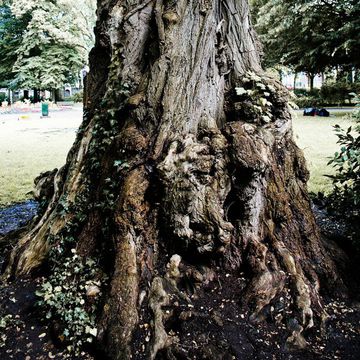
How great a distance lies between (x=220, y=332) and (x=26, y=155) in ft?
37.6

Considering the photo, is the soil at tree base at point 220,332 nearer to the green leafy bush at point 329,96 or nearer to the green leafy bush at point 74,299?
the green leafy bush at point 74,299

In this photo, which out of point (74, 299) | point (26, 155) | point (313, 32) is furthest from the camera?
point (313, 32)

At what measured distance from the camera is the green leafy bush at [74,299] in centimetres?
288

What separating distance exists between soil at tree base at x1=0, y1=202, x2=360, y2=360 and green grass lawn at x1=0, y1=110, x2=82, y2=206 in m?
4.27

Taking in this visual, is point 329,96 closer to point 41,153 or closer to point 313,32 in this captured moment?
point 313,32

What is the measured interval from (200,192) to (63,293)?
144 cm

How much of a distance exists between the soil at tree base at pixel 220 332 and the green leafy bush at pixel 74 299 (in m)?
0.11

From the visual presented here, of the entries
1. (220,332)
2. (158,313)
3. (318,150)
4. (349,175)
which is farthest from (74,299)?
(318,150)

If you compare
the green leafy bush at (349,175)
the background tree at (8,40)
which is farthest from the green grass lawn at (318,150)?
the background tree at (8,40)

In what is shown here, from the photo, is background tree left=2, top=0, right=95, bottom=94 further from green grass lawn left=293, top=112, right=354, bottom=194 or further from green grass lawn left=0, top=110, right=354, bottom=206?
green grass lawn left=293, top=112, right=354, bottom=194

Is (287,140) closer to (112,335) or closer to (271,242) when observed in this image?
(271,242)

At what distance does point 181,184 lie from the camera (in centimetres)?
318

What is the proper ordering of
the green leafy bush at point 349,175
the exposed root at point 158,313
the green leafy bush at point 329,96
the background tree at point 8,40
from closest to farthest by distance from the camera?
1. the exposed root at point 158,313
2. the green leafy bush at point 349,175
3. the green leafy bush at point 329,96
4. the background tree at point 8,40

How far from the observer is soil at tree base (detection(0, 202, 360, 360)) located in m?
2.77
